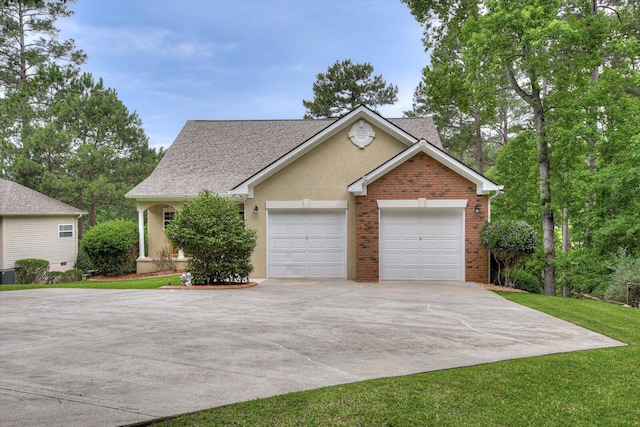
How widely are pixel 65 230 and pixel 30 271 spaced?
320 centimetres

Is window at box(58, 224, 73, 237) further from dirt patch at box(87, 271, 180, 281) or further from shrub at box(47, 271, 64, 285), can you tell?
dirt patch at box(87, 271, 180, 281)

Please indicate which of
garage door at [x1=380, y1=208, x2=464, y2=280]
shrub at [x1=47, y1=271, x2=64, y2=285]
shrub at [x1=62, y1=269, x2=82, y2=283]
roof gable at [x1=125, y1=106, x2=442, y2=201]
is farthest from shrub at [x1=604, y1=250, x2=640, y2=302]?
shrub at [x1=47, y1=271, x2=64, y2=285]

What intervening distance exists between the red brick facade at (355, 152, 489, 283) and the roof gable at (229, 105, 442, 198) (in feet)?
4.89

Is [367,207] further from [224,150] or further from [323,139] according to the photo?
[224,150]

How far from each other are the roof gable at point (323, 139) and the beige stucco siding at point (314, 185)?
0.18m

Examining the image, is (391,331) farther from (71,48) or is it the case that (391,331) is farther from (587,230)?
(71,48)

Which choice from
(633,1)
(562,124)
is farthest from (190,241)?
(633,1)

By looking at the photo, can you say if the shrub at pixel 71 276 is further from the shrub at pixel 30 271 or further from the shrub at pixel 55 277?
the shrub at pixel 30 271

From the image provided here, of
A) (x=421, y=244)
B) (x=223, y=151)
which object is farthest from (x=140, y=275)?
(x=421, y=244)

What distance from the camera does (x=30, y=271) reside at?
1941 centimetres

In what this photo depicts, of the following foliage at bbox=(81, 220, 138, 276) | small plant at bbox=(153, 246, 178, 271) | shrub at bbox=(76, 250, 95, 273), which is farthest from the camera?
shrub at bbox=(76, 250, 95, 273)

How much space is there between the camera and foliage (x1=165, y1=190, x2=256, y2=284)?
39.3ft

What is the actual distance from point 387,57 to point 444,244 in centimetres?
2279

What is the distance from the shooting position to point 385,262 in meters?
13.2
